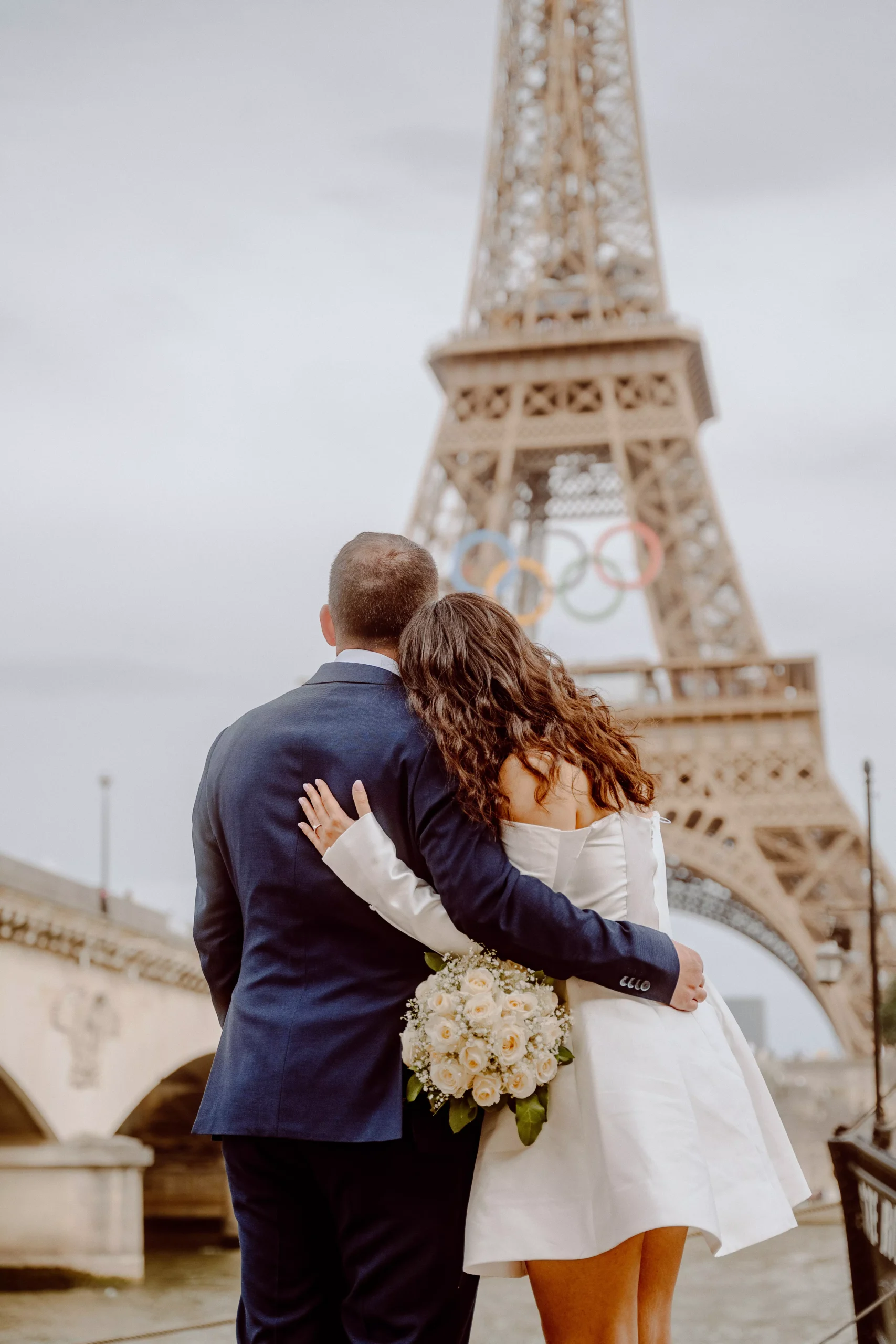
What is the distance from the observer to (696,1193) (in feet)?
8.94

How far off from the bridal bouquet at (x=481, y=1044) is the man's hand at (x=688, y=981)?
0.22m

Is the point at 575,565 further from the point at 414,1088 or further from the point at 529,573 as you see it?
the point at 414,1088

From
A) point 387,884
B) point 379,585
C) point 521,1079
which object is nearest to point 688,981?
point 521,1079

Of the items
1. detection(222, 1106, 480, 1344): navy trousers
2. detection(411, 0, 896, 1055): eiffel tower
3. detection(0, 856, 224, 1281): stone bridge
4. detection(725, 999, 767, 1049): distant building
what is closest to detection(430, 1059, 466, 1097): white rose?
detection(222, 1106, 480, 1344): navy trousers

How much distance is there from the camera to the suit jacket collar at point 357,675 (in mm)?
3006

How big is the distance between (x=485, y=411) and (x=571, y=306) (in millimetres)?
3542

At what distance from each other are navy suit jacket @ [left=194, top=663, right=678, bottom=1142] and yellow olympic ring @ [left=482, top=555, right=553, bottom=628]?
2832 cm

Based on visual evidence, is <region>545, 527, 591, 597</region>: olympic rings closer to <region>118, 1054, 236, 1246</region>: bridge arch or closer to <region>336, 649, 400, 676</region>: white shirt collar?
<region>118, 1054, 236, 1246</region>: bridge arch

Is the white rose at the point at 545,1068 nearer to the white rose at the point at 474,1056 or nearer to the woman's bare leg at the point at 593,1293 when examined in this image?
the white rose at the point at 474,1056

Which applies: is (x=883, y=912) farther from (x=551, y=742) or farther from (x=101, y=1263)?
(x=551, y=742)

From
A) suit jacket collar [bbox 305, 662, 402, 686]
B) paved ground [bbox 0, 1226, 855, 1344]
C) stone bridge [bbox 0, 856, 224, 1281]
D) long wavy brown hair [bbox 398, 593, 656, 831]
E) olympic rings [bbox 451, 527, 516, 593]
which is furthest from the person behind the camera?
olympic rings [bbox 451, 527, 516, 593]

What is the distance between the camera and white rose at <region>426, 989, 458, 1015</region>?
275 centimetres

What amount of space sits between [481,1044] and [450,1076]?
0.25ft

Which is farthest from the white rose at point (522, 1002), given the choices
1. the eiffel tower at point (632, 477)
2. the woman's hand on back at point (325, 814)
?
the eiffel tower at point (632, 477)
